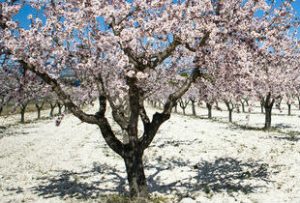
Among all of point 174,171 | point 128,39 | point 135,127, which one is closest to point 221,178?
point 174,171

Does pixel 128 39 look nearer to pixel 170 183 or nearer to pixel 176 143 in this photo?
pixel 170 183

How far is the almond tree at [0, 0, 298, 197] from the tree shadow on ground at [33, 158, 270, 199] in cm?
298

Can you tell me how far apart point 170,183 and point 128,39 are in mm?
8222

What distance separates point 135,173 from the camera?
14750mm

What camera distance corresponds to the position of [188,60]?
62.8ft

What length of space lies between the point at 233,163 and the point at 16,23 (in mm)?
14006

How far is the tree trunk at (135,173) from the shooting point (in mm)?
14727

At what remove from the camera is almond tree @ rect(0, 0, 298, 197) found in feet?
40.8

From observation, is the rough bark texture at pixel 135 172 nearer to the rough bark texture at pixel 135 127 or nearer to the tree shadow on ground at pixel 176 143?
the rough bark texture at pixel 135 127

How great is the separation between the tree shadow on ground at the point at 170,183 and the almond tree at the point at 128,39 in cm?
298

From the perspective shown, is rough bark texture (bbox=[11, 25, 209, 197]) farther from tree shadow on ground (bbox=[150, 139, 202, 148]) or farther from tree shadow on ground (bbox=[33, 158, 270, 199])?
tree shadow on ground (bbox=[150, 139, 202, 148])

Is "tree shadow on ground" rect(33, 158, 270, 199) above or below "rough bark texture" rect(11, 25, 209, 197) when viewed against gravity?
below

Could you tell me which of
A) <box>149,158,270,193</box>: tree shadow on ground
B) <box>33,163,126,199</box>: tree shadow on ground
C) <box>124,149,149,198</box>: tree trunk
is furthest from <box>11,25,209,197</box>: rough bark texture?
<box>149,158,270,193</box>: tree shadow on ground

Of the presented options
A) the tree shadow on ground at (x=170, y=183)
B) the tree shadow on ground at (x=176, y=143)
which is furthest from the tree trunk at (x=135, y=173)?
the tree shadow on ground at (x=176, y=143)
